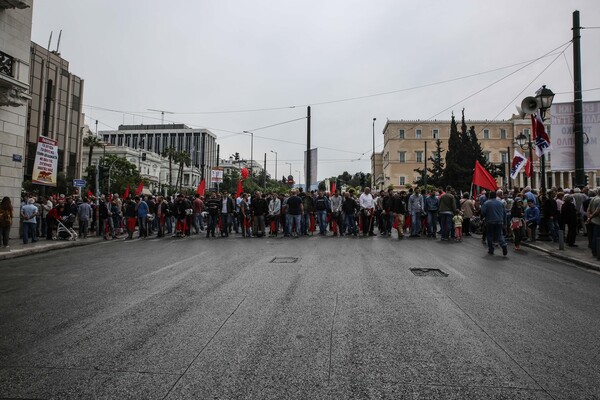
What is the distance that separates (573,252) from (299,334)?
10508mm

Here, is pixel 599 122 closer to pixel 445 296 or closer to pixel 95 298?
pixel 445 296

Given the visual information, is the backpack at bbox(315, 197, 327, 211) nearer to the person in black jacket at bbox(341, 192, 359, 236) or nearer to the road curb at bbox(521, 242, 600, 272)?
the person in black jacket at bbox(341, 192, 359, 236)

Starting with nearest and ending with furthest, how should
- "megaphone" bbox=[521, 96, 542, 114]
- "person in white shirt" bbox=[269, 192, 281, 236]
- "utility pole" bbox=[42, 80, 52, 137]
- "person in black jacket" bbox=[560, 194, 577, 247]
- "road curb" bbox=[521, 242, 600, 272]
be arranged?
"road curb" bbox=[521, 242, 600, 272]
"megaphone" bbox=[521, 96, 542, 114]
"person in black jacket" bbox=[560, 194, 577, 247]
"person in white shirt" bbox=[269, 192, 281, 236]
"utility pole" bbox=[42, 80, 52, 137]

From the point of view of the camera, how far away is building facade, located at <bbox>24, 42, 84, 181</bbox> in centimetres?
4625

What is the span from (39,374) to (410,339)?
3312mm

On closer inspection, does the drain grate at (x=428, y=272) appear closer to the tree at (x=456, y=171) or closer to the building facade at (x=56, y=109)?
the building facade at (x=56, y=109)

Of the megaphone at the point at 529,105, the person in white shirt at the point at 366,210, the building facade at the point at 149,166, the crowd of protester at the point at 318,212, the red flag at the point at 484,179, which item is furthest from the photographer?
the building facade at the point at 149,166

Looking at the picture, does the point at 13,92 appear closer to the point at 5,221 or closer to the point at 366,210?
the point at 5,221

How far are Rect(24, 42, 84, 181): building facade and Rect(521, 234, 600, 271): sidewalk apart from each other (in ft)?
150

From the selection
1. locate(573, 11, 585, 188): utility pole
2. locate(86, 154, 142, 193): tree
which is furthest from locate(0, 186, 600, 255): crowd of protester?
locate(86, 154, 142, 193): tree

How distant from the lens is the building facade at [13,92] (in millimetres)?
15602

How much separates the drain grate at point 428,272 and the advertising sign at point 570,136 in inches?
259

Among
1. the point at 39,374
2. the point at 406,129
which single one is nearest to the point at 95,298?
the point at 39,374

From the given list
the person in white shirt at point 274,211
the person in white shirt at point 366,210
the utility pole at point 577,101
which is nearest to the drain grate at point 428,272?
the utility pole at point 577,101
